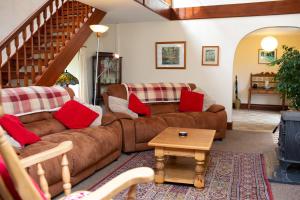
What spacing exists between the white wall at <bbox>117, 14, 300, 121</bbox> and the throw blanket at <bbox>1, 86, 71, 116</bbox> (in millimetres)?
2712

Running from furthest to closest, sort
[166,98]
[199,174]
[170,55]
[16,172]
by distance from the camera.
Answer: [170,55], [166,98], [199,174], [16,172]

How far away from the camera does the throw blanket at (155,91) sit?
16.6ft

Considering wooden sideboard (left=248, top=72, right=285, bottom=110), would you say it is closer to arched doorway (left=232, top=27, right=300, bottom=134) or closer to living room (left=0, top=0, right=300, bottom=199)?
arched doorway (left=232, top=27, right=300, bottom=134)

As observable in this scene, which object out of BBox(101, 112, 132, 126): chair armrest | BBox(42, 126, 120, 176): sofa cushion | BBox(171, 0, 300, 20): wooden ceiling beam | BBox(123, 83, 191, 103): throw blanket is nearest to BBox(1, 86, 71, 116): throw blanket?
BBox(42, 126, 120, 176): sofa cushion

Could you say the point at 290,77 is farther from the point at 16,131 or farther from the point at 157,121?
the point at 16,131

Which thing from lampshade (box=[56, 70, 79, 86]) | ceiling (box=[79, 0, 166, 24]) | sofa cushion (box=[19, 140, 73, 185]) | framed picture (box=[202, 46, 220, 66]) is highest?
ceiling (box=[79, 0, 166, 24])

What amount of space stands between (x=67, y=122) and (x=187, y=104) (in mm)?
2292

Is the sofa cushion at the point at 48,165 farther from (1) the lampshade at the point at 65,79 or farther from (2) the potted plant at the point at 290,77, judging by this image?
(2) the potted plant at the point at 290,77

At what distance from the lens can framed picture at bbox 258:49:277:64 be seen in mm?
8500

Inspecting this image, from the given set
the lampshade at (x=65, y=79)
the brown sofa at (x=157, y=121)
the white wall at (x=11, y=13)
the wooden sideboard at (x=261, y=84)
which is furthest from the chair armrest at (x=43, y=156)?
the wooden sideboard at (x=261, y=84)

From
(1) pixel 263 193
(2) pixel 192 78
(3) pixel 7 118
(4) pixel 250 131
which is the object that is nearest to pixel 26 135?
(3) pixel 7 118

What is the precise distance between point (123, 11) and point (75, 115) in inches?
92.0

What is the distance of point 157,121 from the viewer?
443 cm

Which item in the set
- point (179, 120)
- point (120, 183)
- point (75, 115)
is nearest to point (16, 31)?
point (75, 115)
